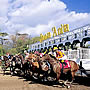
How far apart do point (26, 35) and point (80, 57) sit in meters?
57.2

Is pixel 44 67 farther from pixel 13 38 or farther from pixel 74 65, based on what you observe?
pixel 13 38

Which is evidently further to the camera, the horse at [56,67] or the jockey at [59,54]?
the jockey at [59,54]

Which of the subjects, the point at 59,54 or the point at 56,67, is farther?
the point at 59,54

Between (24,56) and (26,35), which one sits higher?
(26,35)

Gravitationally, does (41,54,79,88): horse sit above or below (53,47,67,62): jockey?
below

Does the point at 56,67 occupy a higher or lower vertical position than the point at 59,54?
lower

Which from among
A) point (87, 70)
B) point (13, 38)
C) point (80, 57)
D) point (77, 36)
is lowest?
point (87, 70)

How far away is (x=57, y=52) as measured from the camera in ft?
26.8

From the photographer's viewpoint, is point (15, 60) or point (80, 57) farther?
point (15, 60)

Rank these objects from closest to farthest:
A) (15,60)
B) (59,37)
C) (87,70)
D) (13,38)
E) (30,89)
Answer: (30,89), (87,70), (15,60), (59,37), (13,38)

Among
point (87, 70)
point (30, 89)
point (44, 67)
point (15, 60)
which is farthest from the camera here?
point (15, 60)

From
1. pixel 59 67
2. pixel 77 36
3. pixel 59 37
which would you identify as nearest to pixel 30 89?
pixel 59 67

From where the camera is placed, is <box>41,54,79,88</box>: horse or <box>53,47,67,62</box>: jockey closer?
<box>41,54,79,88</box>: horse

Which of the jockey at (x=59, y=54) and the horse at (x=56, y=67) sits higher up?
the jockey at (x=59, y=54)
